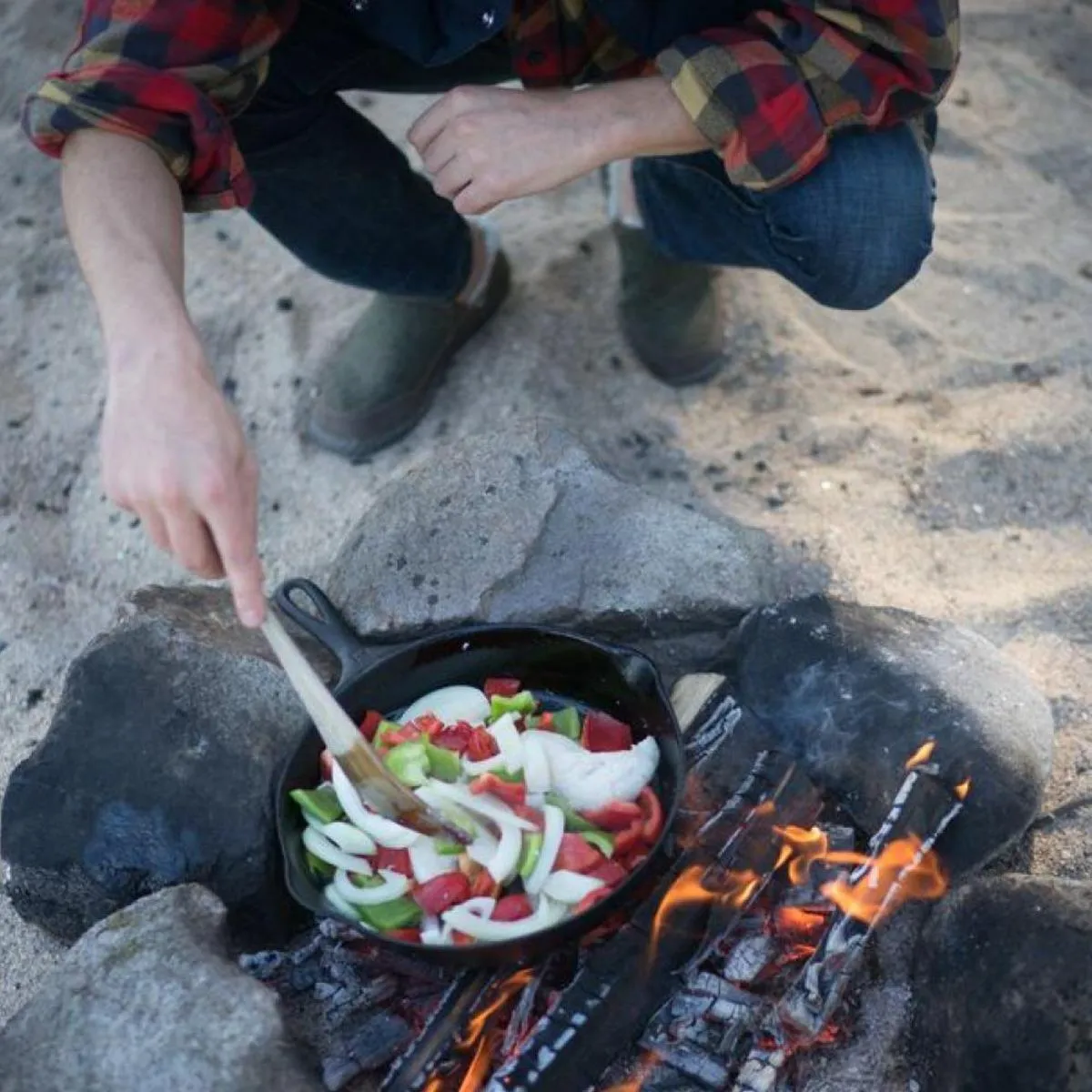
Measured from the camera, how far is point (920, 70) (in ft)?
6.58

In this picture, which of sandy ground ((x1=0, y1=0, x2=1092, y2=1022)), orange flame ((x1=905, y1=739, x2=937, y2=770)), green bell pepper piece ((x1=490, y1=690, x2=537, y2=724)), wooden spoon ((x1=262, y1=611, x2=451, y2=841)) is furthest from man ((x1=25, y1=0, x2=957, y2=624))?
orange flame ((x1=905, y1=739, x2=937, y2=770))

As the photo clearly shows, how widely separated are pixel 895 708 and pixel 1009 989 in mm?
465

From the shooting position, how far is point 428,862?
5.74ft

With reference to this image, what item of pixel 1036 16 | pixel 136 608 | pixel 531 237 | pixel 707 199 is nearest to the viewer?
pixel 136 608

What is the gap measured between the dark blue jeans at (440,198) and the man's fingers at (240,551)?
1.09 metres

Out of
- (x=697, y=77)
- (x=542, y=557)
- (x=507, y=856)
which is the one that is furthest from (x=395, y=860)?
(x=697, y=77)

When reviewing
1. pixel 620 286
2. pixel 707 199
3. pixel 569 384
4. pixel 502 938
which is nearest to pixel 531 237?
pixel 620 286

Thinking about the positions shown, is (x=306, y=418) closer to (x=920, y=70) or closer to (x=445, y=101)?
(x=445, y=101)

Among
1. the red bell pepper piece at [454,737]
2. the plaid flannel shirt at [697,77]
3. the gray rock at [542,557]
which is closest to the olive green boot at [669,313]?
the gray rock at [542,557]

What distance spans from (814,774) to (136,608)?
102 centimetres

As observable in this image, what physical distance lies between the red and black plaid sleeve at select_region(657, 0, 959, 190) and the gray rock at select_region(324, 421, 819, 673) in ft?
1.83

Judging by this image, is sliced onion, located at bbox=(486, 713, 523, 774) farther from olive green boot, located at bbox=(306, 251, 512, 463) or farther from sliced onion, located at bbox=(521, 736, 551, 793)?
olive green boot, located at bbox=(306, 251, 512, 463)

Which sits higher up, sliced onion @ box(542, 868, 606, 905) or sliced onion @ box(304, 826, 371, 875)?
sliced onion @ box(304, 826, 371, 875)

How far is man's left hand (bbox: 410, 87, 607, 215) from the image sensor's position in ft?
6.63
